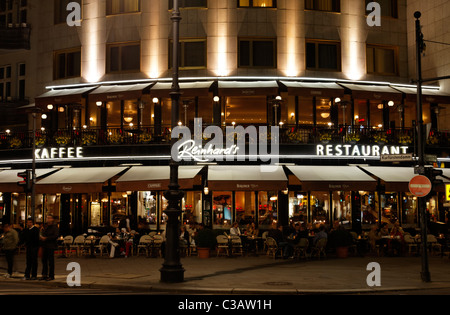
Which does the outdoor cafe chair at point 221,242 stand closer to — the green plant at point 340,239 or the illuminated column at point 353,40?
the green plant at point 340,239

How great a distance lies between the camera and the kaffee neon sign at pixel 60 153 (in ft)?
95.3

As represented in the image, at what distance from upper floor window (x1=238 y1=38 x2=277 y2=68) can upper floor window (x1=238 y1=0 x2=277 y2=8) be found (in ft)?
5.48

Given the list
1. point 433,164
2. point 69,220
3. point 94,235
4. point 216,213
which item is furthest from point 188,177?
point 433,164

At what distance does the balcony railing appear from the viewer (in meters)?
28.1

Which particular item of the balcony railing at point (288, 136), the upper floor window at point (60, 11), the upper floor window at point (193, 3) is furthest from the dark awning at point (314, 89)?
the upper floor window at point (60, 11)

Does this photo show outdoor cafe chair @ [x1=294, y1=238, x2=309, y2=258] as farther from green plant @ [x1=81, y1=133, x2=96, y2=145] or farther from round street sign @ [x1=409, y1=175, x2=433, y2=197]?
green plant @ [x1=81, y1=133, x2=96, y2=145]

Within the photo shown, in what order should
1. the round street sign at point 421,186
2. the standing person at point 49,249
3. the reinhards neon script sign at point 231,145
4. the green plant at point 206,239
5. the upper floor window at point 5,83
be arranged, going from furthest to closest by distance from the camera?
the upper floor window at point 5,83
the reinhards neon script sign at point 231,145
the green plant at point 206,239
the standing person at point 49,249
the round street sign at point 421,186

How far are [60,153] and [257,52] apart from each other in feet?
36.6

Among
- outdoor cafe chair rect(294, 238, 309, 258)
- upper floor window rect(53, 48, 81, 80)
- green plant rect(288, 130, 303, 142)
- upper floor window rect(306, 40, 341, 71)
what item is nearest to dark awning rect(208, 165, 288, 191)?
green plant rect(288, 130, 303, 142)

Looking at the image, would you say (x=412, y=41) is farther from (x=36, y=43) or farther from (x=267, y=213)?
(x=36, y=43)

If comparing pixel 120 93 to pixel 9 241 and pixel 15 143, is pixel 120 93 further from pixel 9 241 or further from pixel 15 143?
pixel 9 241

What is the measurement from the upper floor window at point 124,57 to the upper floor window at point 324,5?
29.7 ft

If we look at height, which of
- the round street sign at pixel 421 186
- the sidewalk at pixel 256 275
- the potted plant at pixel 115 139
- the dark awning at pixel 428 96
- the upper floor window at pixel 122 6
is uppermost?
the upper floor window at pixel 122 6
